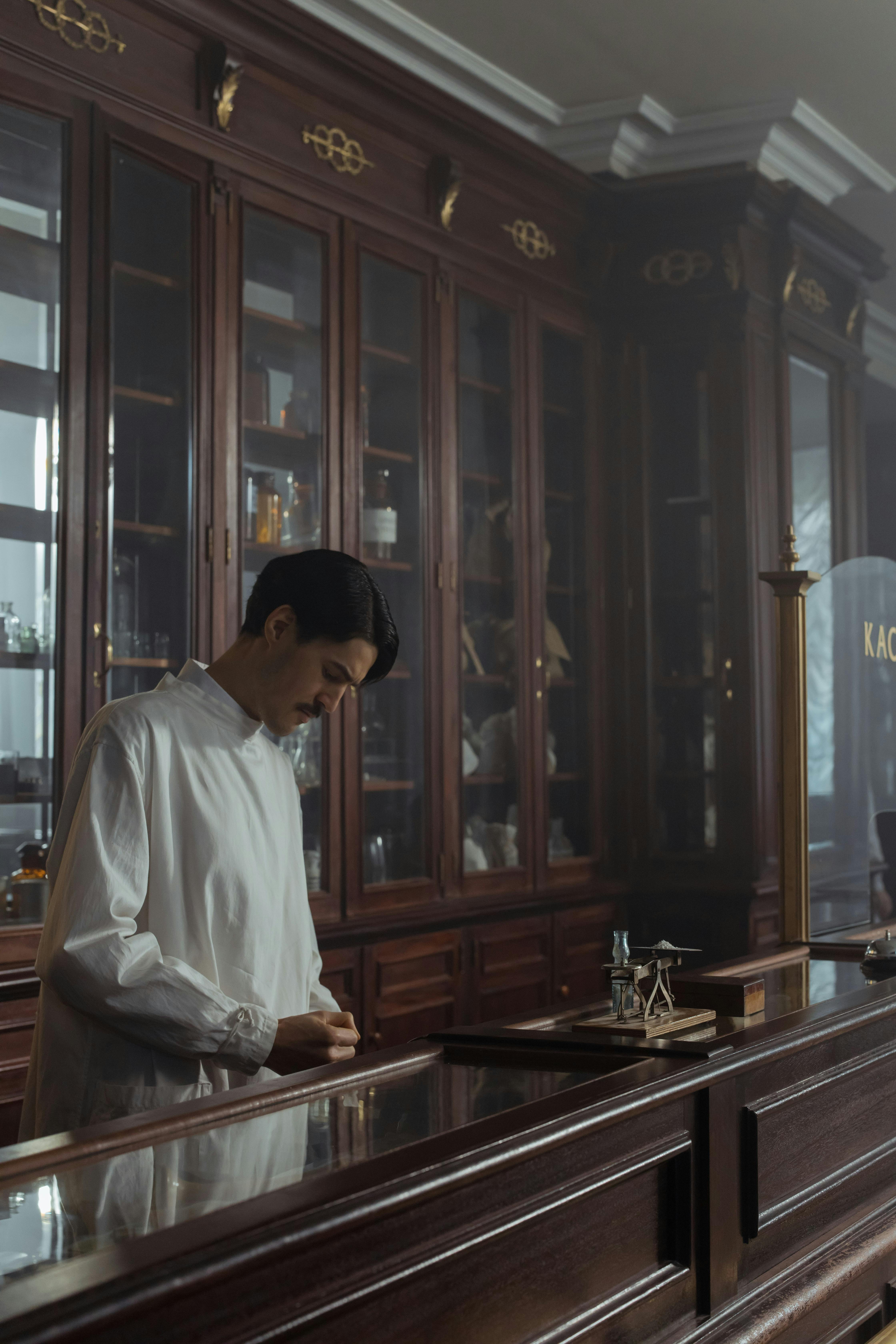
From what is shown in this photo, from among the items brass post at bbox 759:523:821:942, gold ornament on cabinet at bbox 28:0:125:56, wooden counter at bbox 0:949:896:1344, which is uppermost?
gold ornament on cabinet at bbox 28:0:125:56

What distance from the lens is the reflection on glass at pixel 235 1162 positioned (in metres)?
0.93

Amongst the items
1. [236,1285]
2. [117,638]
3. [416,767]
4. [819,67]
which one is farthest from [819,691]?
[236,1285]

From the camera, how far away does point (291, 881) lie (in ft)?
6.51

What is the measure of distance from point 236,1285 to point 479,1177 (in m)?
0.27

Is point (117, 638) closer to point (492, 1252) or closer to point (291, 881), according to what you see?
point (291, 881)

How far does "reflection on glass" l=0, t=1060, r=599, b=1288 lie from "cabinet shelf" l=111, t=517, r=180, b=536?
186cm

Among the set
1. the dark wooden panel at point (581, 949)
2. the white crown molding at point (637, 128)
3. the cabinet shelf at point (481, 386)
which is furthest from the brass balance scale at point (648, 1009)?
the white crown molding at point (637, 128)

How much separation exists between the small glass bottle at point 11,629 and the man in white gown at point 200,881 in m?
0.97

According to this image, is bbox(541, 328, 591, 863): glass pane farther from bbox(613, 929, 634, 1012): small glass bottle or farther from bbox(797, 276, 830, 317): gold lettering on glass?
bbox(613, 929, 634, 1012): small glass bottle

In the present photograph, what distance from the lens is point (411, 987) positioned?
3.71 meters

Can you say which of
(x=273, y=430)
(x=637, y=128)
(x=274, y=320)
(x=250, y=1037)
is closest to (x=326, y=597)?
(x=250, y=1037)

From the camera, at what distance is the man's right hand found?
1.62 meters

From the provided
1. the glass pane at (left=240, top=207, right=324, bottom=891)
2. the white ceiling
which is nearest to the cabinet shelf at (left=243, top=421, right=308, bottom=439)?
the glass pane at (left=240, top=207, right=324, bottom=891)

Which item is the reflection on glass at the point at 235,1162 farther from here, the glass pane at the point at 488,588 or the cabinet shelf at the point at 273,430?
the glass pane at the point at 488,588
